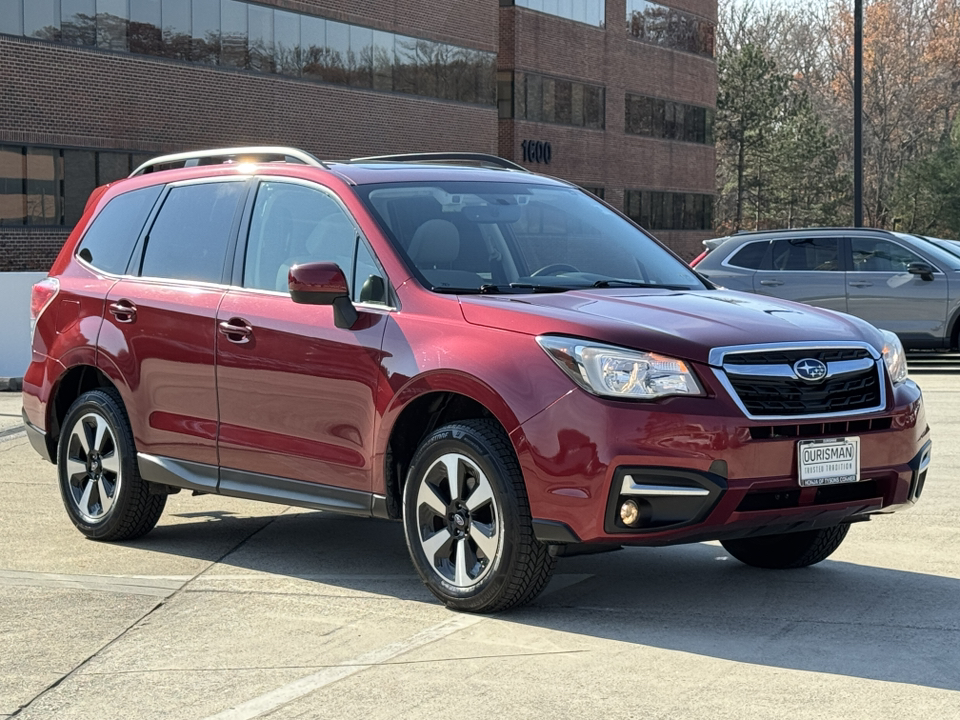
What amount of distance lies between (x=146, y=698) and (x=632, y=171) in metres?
58.7

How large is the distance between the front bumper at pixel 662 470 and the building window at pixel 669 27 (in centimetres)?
5774

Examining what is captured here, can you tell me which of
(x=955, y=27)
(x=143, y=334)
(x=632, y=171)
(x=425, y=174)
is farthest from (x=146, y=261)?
(x=955, y=27)

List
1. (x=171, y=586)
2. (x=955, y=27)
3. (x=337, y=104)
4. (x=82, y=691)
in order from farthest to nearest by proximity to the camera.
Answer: (x=955, y=27) < (x=337, y=104) < (x=171, y=586) < (x=82, y=691)

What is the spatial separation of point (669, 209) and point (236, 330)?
6009 cm

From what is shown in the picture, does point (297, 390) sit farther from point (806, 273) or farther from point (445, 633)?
point (806, 273)

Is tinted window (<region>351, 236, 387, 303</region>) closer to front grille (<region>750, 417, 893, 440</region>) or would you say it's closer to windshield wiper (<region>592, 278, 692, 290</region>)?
windshield wiper (<region>592, 278, 692, 290</region>)

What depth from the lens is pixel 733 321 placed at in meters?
6.14

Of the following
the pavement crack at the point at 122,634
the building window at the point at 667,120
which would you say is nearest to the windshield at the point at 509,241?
the pavement crack at the point at 122,634

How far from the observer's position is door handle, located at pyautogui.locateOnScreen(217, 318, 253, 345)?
23.4 ft

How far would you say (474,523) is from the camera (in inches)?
242

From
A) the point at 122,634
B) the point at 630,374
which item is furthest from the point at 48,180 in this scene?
the point at 630,374

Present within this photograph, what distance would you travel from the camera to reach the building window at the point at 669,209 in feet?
207

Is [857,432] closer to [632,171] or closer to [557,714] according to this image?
[557,714]

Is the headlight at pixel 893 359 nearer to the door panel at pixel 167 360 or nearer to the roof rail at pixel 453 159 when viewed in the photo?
the roof rail at pixel 453 159
